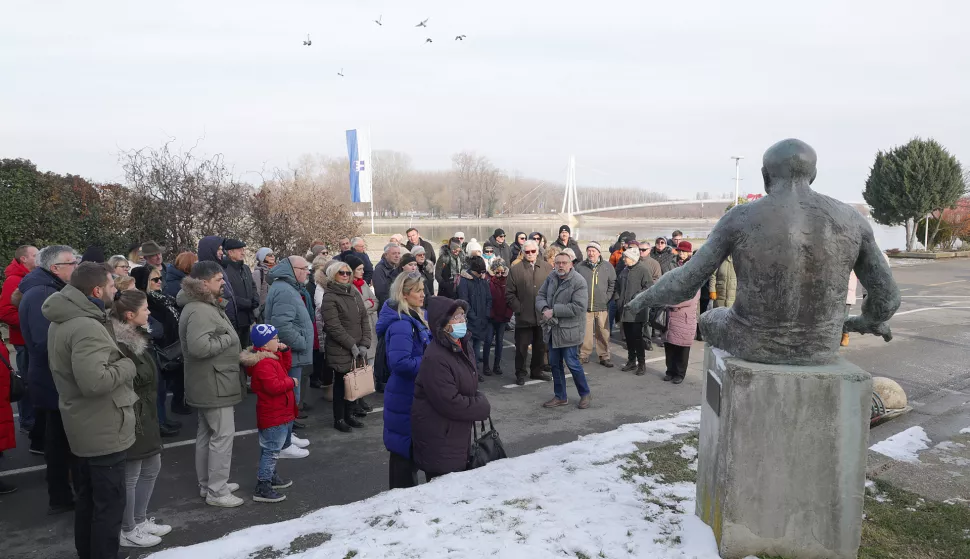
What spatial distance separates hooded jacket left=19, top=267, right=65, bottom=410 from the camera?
15.0 ft

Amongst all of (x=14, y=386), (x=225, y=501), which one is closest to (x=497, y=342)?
(x=225, y=501)

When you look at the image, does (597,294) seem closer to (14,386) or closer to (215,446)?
(215,446)

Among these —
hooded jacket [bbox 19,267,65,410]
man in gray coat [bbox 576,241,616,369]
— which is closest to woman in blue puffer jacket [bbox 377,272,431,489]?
hooded jacket [bbox 19,267,65,410]

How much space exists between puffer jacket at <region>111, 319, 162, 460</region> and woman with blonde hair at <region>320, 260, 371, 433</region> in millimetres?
2264

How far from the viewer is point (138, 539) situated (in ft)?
13.2

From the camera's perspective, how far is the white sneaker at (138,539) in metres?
4.00

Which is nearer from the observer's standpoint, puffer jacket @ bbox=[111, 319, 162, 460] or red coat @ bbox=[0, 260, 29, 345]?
puffer jacket @ bbox=[111, 319, 162, 460]

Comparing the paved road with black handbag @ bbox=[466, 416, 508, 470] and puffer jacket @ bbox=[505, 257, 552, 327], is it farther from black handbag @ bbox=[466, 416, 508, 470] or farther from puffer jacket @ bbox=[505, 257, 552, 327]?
black handbag @ bbox=[466, 416, 508, 470]

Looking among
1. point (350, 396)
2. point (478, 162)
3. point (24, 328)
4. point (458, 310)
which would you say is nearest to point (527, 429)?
point (350, 396)

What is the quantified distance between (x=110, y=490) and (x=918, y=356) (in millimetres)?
10612

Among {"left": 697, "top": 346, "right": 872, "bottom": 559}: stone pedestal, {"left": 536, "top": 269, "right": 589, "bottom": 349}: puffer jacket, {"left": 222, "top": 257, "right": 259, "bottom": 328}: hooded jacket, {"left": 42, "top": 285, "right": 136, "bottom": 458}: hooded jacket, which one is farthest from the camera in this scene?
{"left": 222, "top": 257, "right": 259, "bottom": 328}: hooded jacket

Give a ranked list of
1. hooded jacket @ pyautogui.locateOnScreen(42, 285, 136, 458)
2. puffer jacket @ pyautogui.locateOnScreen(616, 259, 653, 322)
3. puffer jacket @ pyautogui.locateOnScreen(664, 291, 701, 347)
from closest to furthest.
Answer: hooded jacket @ pyautogui.locateOnScreen(42, 285, 136, 458)
puffer jacket @ pyautogui.locateOnScreen(664, 291, 701, 347)
puffer jacket @ pyautogui.locateOnScreen(616, 259, 653, 322)

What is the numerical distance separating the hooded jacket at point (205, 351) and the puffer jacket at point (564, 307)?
355 centimetres

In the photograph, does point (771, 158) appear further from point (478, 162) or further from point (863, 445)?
point (478, 162)
